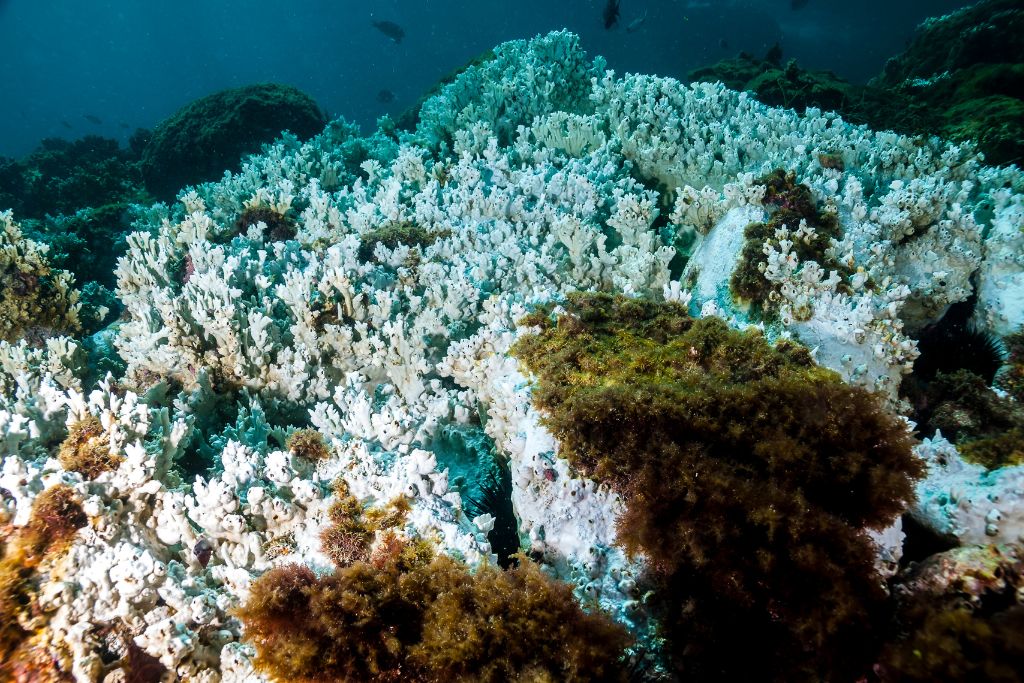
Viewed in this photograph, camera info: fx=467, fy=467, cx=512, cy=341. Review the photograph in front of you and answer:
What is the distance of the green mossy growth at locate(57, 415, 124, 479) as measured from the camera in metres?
3.06

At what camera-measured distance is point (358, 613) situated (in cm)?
206

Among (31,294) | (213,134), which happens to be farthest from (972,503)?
(213,134)

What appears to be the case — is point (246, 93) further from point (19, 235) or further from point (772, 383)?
point (772, 383)

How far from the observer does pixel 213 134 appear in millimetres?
14312

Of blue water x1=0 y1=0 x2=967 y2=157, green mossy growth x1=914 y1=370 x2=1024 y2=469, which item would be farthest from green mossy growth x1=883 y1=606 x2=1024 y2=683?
blue water x1=0 y1=0 x2=967 y2=157

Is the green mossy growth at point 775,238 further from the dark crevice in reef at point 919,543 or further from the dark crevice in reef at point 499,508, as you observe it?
the dark crevice in reef at point 499,508

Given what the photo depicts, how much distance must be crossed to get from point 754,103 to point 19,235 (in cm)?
1340

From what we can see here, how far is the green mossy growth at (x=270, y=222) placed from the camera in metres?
7.80

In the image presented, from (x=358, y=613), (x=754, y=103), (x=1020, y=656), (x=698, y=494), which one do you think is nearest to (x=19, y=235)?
(x=358, y=613)

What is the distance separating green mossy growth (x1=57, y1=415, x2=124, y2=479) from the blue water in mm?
56571

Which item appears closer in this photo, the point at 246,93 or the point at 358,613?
the point at 358,613

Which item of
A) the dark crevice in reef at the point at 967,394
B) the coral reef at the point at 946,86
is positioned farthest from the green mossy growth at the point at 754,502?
the coral reef at the point at 946,86

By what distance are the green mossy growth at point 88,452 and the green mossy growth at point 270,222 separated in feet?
16.6

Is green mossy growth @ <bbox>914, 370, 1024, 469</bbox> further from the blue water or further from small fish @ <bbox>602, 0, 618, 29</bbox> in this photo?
the blue water
